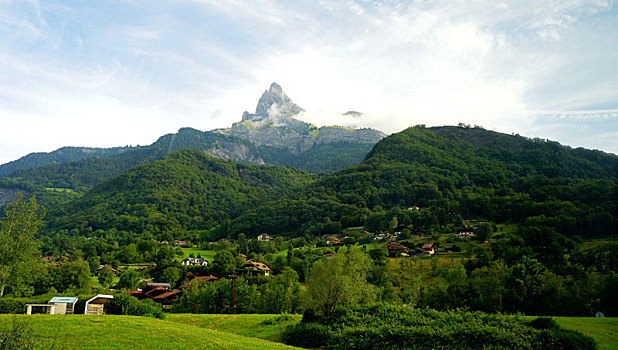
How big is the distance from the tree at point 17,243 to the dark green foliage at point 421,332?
88.7ft

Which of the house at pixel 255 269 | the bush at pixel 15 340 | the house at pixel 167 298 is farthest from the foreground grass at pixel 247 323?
the house at pixel 255 269

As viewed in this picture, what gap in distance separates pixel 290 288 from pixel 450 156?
144m

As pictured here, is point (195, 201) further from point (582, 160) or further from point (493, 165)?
point (582, 160)

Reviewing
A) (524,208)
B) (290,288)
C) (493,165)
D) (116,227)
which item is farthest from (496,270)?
(116,227)

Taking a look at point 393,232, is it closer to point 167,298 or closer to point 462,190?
point 462,190

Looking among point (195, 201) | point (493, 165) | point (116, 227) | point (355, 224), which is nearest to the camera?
point (355, 224)

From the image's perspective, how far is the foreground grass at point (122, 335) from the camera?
65.2 feet

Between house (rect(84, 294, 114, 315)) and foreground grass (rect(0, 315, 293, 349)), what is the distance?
18.9ft

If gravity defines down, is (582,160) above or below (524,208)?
above

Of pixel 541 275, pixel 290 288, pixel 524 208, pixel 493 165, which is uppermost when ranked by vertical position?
pixel 493 165

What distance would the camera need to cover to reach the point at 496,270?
4297 centimetres

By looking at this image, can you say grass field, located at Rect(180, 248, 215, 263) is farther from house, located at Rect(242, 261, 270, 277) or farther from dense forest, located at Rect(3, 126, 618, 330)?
house, located at Rect(242, 261, 270, 277)

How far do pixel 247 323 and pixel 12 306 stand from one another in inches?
742

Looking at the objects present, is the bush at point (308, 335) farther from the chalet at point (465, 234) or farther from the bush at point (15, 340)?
the chalet at point (465, 234)
